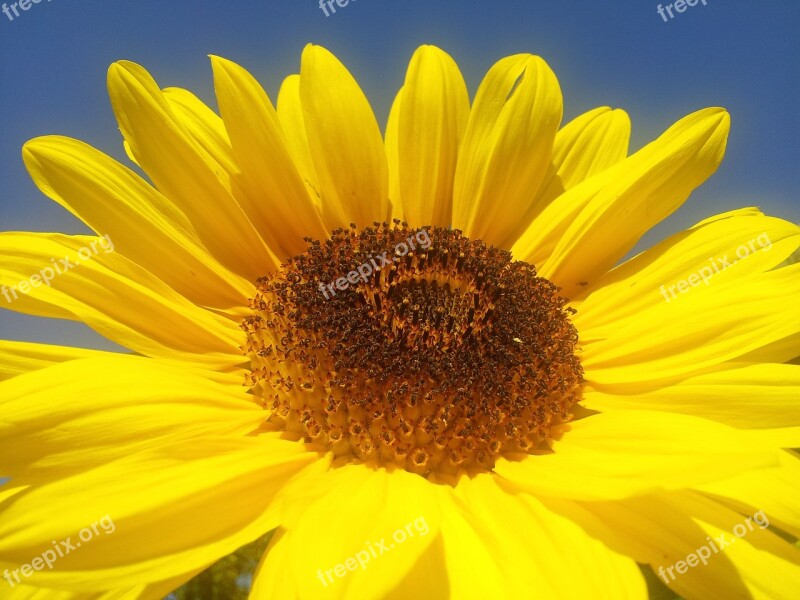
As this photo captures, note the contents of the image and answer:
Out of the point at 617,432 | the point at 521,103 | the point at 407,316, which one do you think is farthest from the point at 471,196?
the point at 617,432

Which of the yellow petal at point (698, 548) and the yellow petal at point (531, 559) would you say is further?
the yellow petal at point (698, 548)

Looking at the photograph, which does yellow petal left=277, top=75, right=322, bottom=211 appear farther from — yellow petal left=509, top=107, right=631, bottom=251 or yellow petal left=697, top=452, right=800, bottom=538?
yellow petal left=697, top=452, right=800, bottom=538

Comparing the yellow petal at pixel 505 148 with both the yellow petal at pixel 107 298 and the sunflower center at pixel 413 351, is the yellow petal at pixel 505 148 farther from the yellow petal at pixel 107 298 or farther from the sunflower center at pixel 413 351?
the yellow petal at pixel 107 298

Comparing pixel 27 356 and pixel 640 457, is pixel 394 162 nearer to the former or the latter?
pixel 27 356

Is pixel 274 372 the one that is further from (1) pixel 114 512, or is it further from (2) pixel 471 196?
(2) pixel 471 196

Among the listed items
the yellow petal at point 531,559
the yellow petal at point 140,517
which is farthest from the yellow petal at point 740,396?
the yellow petal at point 140,517

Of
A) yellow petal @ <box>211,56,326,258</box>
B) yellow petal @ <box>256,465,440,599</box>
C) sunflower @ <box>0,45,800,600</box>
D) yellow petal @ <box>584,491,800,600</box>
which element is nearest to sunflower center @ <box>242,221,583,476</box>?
sunflower @ <box>0,45,800,600</box>

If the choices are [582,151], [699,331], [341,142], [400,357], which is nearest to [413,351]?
[400,357]
